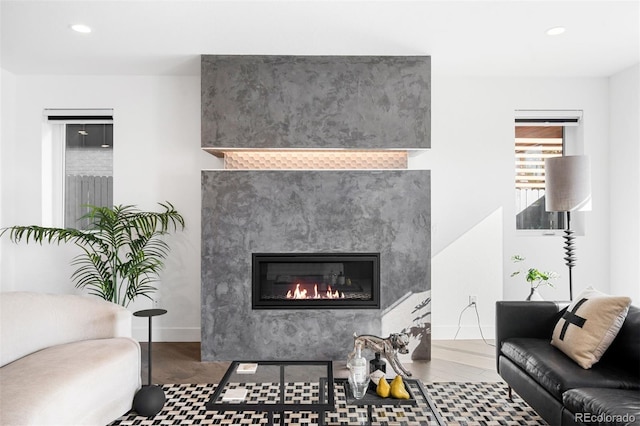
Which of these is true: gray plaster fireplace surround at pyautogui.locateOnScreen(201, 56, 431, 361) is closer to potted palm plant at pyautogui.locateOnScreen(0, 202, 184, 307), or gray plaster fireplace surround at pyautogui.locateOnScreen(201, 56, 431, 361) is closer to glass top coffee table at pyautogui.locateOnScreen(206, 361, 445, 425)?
potted palm plant at pyautogui.locateOnScreen(0, 202, 184, 307)

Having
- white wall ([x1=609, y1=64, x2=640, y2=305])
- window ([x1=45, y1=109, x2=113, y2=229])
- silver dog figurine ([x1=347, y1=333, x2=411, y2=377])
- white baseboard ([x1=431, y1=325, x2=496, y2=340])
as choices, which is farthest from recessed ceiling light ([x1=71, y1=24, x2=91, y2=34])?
white wall ([x1=609, y1=64, x2=640, y2=305])

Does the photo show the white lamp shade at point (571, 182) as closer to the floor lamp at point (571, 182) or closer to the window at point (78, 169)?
the floor lamp at point (571, 182)

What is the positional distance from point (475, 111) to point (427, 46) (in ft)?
3.61

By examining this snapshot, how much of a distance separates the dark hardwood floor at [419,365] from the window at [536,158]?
1.41 metres

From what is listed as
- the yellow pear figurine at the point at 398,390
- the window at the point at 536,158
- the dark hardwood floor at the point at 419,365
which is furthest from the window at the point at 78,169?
the window at the point at 536,158

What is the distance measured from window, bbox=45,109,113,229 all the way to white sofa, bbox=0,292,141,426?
178 centimetres

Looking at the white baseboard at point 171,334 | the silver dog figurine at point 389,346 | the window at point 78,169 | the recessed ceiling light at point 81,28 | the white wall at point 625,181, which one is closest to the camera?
the silver dog figurine at point 389,346

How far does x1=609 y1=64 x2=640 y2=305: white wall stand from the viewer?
3791 millimetres

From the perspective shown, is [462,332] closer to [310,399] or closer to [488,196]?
[488,196]

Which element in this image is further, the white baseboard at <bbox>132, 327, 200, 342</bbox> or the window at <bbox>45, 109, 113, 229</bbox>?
the window at <bbox>45, 109, 113, 229</bbox>

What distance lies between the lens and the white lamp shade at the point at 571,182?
307 cm

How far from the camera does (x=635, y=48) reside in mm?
3422

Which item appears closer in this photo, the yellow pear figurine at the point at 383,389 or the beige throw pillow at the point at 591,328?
the yellow pear figurine at the point at 383,389

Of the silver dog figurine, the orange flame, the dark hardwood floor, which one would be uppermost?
the orange flame
